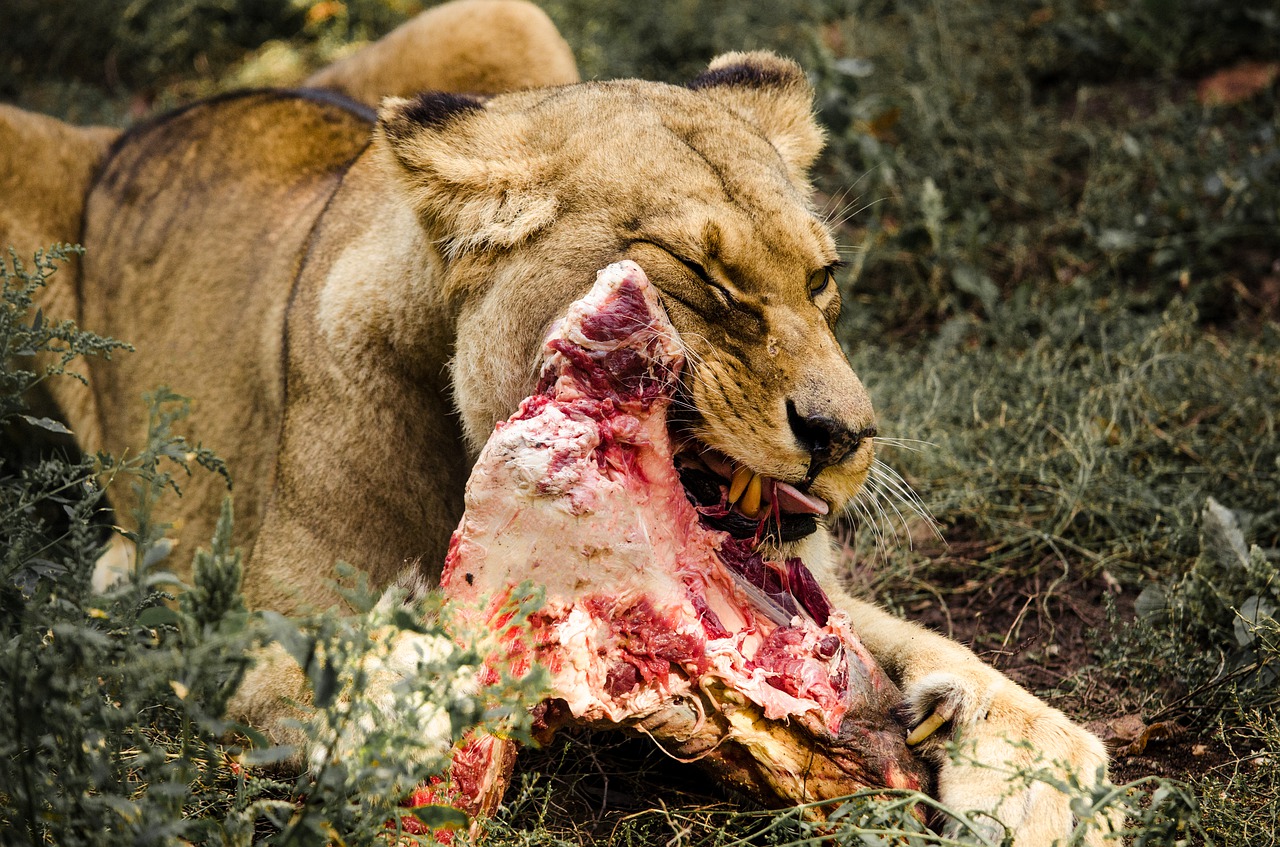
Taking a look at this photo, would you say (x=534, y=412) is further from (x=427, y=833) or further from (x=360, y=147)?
(x=360, y=147)

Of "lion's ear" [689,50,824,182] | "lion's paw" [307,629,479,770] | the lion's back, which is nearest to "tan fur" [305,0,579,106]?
the lion's back

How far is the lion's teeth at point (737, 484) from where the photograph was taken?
2.43m

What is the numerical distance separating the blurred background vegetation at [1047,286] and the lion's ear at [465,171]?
0.98 m

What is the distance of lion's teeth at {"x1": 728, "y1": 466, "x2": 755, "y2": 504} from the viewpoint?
7.97 ft

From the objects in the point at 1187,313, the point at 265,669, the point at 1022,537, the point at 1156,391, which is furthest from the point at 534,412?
the point at 1187,313

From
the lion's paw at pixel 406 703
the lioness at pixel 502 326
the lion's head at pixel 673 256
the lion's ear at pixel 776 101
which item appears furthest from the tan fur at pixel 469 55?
the lion's paw at pixel 406 703

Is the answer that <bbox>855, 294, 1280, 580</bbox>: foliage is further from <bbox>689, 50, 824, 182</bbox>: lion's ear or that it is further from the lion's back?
the lion's back

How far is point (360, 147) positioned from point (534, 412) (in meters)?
2.08

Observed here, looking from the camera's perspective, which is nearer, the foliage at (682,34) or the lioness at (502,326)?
the lioness at (502,326)

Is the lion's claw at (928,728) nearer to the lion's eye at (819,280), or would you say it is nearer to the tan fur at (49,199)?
the lion's eye at (819,280)

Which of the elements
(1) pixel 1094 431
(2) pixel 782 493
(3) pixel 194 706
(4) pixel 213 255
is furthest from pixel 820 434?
(4) pixel 213 255

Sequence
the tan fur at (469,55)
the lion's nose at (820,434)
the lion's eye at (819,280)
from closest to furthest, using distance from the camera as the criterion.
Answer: the lion's nose at (820,434) < the lion's eye at (819,280) < the tan fur at (469,55)

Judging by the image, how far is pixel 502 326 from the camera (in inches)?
101

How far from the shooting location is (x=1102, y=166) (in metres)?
5.05
